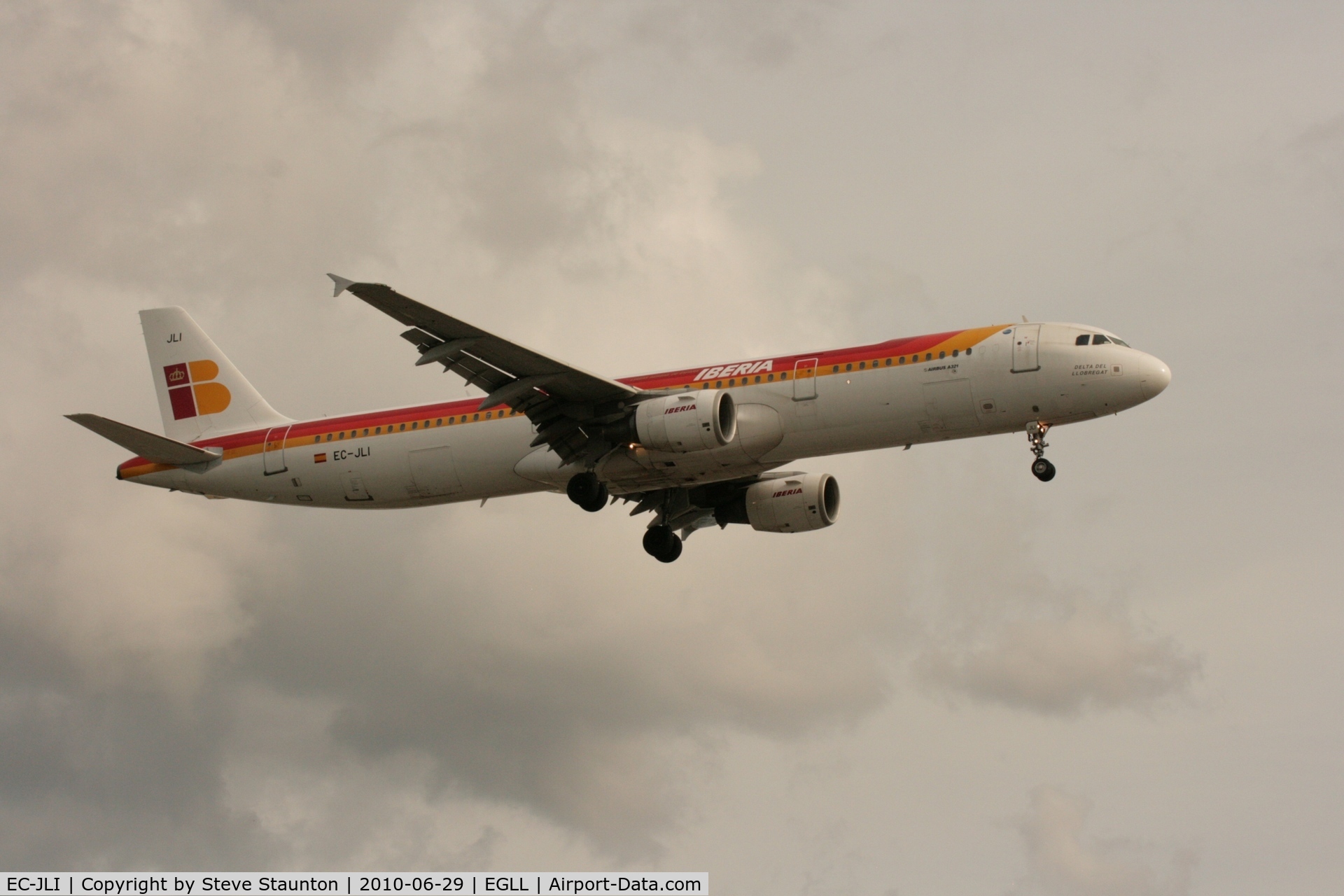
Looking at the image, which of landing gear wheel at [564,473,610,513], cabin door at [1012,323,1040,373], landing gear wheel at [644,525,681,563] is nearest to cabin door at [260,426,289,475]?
landing gear wheel at [564,473,610,513]

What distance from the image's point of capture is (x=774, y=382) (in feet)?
127

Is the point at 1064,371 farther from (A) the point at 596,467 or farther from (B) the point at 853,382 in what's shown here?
(A) the point at 596,467

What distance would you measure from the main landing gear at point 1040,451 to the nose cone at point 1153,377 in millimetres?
2560

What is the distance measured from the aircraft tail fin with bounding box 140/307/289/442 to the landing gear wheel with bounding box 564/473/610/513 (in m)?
11.2

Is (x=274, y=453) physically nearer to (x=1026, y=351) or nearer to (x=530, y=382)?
(x=530, y=382)

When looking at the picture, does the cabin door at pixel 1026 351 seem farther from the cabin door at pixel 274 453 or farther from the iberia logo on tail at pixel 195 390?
the iberia logo on tail at pixel 195 390

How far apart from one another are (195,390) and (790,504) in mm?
19986

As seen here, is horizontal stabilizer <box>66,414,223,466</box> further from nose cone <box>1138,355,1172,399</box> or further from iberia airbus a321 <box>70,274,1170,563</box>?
nose cone <box>1138,355,1172,399</box>

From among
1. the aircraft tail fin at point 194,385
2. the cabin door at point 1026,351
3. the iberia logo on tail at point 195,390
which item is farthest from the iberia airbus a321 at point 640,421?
the iberia logo on tail at point 195,390

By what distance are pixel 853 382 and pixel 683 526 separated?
1128 centimetres

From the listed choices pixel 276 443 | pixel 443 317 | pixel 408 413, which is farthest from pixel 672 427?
pixel 276 443

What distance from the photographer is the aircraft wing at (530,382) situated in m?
36.7

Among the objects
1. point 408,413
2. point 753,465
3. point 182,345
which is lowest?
point 753,465

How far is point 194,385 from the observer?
4825 cm
